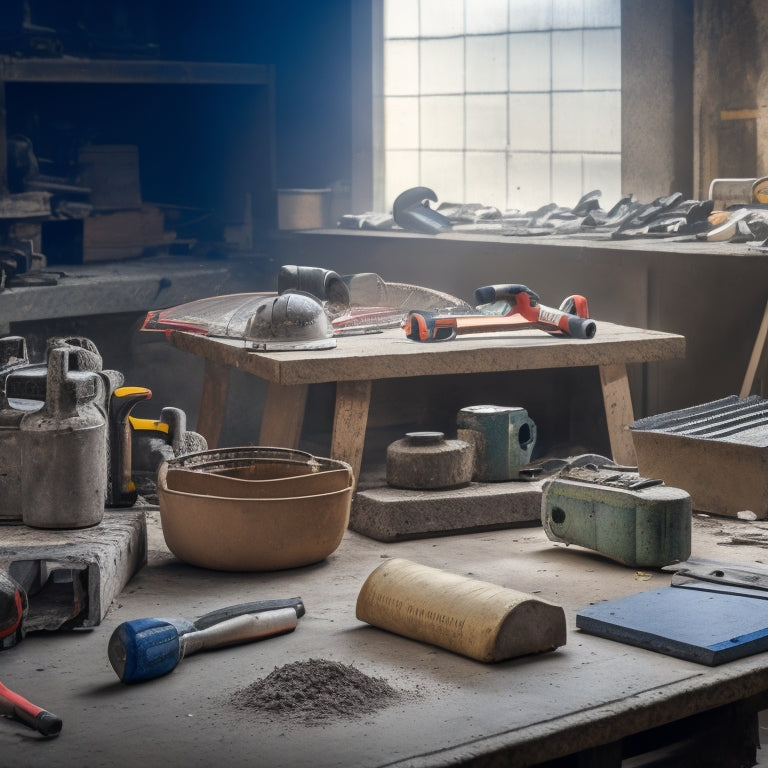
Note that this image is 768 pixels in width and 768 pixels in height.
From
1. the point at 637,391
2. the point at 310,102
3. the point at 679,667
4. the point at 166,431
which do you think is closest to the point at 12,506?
the point at 166,431

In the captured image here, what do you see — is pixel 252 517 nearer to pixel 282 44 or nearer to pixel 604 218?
pixel 604 218

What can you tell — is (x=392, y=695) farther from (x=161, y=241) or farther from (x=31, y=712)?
(x=161, y=241)

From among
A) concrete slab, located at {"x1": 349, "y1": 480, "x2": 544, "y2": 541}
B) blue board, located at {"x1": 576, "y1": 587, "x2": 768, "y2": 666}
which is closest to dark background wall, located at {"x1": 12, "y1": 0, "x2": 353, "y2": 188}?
concrete slab, located at {"x1": 349, "y1": 480, "x2": 544, "y2": 541}

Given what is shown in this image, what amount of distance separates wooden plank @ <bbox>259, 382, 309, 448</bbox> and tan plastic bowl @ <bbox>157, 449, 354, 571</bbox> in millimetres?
950

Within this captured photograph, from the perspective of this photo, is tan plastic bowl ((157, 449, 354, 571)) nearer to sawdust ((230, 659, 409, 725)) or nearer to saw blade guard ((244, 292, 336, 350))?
sawdust ((230, 659, 409, 725))

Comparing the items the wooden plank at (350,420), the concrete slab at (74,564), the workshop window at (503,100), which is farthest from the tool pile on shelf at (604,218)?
the concrete slab at (74,564)

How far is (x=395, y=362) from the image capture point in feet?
11.2

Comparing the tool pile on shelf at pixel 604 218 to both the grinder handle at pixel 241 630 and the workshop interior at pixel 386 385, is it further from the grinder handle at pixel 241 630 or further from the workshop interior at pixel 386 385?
the grinder handle at pixel 241 630

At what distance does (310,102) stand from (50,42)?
1595 millimetres

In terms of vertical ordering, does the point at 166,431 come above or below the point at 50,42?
below

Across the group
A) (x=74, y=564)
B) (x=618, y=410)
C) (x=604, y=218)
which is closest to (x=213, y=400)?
(x=618, y=410)

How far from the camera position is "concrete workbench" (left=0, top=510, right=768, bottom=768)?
5.80 feet

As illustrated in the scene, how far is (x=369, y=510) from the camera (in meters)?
3.00

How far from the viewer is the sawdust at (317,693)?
6.22 ft
